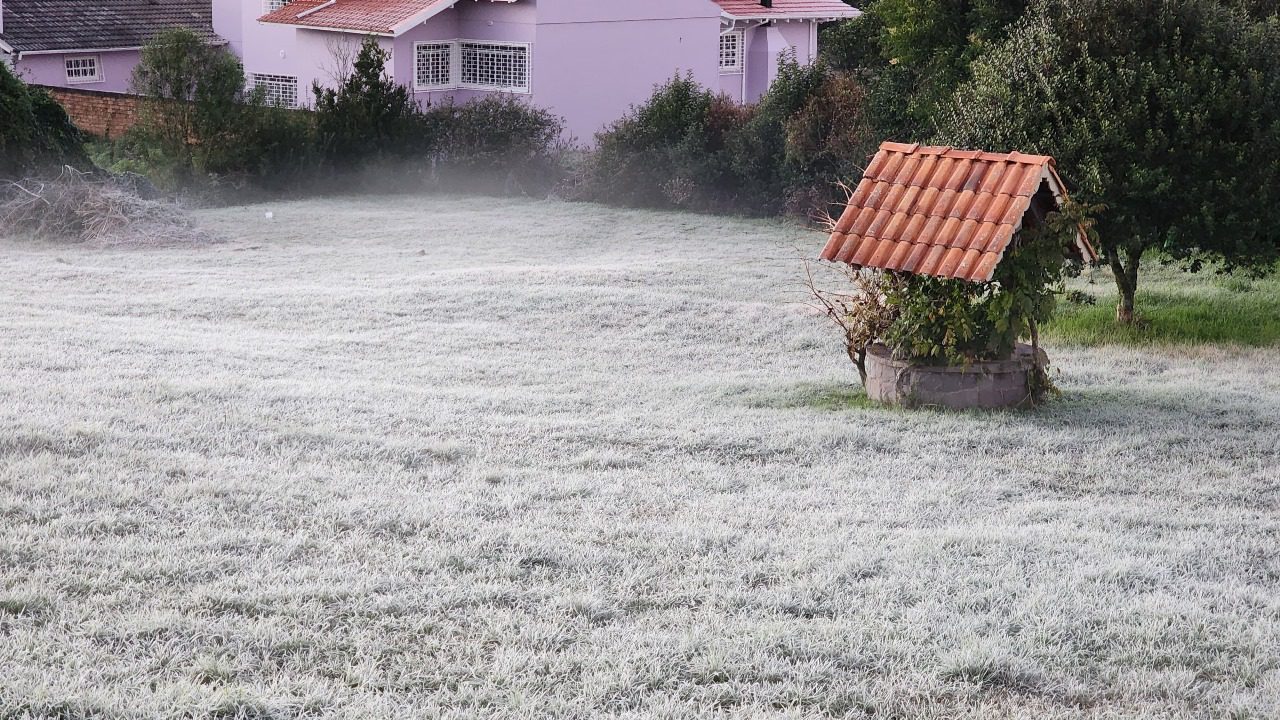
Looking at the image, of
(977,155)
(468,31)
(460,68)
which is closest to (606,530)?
(977,155)

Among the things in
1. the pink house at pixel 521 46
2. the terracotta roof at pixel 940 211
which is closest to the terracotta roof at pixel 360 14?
the pink house at pixel 521 46

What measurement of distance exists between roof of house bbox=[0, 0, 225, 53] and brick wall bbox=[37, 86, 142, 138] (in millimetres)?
3825

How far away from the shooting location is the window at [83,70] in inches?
1262

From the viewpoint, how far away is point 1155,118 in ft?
38.9

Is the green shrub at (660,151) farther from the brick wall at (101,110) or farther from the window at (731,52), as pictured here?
the brick wall at (101,110)

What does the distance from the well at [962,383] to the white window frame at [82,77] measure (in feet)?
91.9

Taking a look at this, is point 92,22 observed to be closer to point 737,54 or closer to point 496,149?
point 496,149

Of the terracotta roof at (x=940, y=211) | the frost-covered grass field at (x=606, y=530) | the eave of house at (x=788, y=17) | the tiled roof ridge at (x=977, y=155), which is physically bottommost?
the frost-covered grass field at (x=606, y=530)

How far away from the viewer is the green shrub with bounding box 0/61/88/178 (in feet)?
63.8

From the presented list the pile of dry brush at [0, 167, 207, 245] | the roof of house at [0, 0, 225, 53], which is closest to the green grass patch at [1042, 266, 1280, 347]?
the pile of dry brush at [0, 167, 207, 245]

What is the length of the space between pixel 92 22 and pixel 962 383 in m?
29.1

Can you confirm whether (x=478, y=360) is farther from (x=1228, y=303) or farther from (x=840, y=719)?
(x=1228, y=303)

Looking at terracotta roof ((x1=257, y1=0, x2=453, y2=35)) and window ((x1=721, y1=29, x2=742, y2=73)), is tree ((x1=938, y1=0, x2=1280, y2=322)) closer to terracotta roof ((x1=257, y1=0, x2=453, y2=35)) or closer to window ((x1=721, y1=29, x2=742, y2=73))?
terracotta roof ((x1=257, y1=0, x2=453, y2=35))

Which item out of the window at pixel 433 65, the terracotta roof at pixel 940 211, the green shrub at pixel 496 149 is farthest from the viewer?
the window at pixel 433 65
